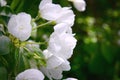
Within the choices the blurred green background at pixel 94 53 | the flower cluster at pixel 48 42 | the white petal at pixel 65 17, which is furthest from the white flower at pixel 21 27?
the blurred green background at pixel 94 53

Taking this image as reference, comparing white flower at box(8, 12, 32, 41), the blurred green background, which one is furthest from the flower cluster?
the blurred green background

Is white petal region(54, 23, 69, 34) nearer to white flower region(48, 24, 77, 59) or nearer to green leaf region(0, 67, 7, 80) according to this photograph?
white flower region(48, 24, 77, 59)

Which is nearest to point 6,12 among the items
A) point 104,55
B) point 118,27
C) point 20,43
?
point 20,43

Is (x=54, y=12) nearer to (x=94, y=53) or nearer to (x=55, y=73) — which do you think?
(x=55, y=73)

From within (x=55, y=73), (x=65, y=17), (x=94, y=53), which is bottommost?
(x=94, y=53)

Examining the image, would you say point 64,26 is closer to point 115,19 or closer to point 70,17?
point 70,17

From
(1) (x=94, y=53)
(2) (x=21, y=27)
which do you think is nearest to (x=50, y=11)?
(2) (x=21, y=27)
